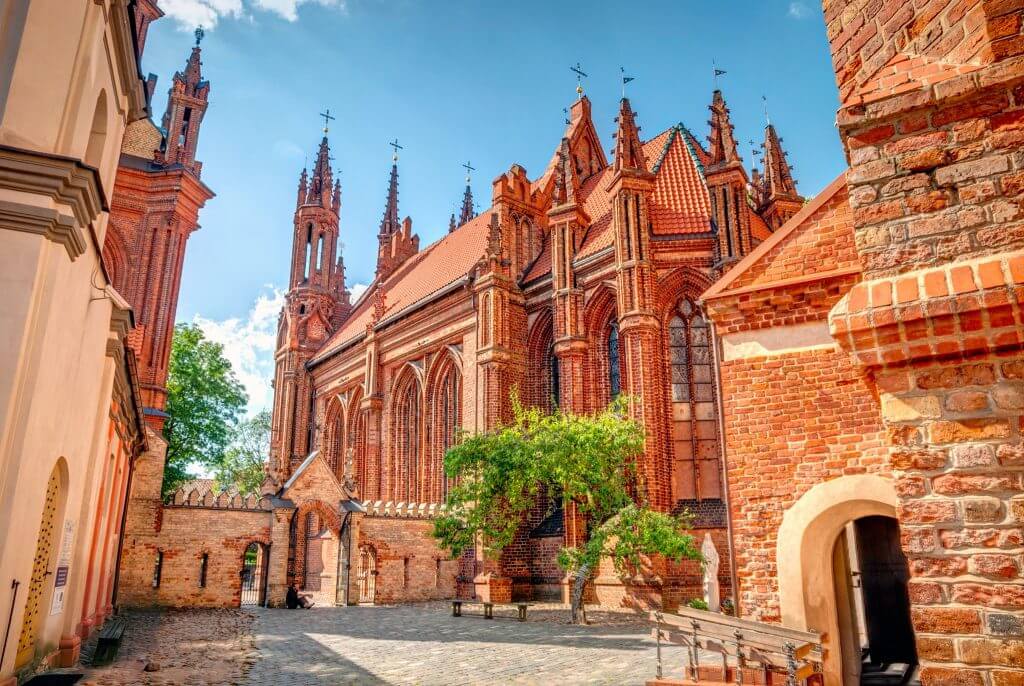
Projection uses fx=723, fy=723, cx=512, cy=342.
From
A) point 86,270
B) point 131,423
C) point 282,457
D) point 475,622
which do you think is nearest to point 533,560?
point 475,622

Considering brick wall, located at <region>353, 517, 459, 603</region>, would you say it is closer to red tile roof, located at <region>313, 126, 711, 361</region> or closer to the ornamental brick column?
red tile roof, located at <region>313, 126, 711, 361</region>

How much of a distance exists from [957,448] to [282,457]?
36.0 metres

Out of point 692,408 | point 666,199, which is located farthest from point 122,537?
A: point 666,199

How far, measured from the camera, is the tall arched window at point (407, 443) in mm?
28844

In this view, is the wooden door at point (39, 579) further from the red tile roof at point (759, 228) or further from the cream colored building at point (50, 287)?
the red tile roof at point (759, 228)

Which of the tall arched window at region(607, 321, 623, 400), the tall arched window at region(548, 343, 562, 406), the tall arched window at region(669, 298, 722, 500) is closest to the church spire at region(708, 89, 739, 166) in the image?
the tall arched window at region(669, 298, 722, 500)

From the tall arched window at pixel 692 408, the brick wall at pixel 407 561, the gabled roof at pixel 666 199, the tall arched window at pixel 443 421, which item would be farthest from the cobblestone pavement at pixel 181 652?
the gabled roof at pixel 666 199

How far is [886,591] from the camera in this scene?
12500 mm

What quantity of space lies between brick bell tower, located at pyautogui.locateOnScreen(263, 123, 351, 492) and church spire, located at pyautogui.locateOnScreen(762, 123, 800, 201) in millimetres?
24594

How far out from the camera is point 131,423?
16.8 metres

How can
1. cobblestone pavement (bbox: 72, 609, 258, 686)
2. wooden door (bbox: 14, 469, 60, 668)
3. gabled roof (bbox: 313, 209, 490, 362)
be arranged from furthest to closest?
gabled roof (bbox: 313, 209, 490, 362) → cobblestone pavement (bbox: 72, 609, 258, 686) → wooden door (bbox: 14, 469, 60, 668)

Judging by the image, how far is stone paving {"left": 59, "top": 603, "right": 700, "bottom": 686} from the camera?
9305 millimetres

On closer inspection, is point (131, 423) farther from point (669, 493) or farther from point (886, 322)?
point (886, 322)

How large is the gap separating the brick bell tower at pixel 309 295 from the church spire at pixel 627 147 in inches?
890
